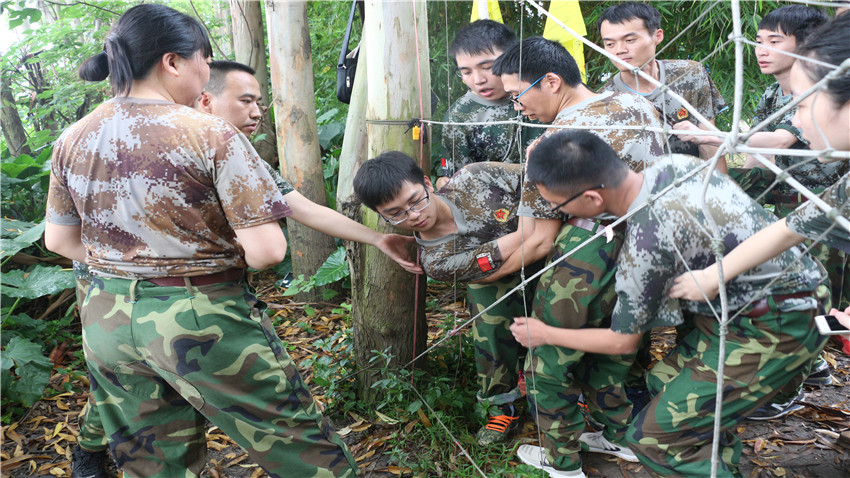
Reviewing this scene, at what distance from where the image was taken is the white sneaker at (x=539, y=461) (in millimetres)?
2154

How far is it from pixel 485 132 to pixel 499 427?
1292 mm

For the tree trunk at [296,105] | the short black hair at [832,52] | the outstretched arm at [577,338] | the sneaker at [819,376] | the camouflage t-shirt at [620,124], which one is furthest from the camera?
the tree trunk at [296,105]

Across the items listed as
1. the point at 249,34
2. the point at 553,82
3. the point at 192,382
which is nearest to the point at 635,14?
the point at 553,82

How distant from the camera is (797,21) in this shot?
246cm

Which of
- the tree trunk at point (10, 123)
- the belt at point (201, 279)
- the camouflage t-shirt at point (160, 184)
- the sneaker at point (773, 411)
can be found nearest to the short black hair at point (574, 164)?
the camouflage t-shirt at point (160, 184)

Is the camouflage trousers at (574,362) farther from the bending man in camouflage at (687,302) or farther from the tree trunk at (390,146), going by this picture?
the tree trunk at (390,146)

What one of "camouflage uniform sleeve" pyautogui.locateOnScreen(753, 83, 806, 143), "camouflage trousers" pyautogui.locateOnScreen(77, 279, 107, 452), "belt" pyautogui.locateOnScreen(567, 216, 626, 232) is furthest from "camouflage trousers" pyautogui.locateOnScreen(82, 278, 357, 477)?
"camouflage uniform sleeve" pyautogui.locateOnScreen(753, 83, 806, 143)

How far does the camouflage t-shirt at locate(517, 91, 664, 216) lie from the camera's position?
76.0 inches

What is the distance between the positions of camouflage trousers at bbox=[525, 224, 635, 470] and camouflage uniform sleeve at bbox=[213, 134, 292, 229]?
1023 mm

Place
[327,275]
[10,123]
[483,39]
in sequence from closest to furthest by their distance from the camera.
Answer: [483,39], [327,275], [10,123]

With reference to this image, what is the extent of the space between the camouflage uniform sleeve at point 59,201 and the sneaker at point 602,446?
78.3 inches

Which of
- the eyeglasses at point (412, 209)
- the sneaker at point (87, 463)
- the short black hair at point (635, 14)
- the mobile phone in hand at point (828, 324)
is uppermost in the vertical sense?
the short black hair at point (635, 14)

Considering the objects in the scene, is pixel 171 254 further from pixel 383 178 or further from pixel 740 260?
pixel 740 260

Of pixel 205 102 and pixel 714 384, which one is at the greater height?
pixel 205 102
